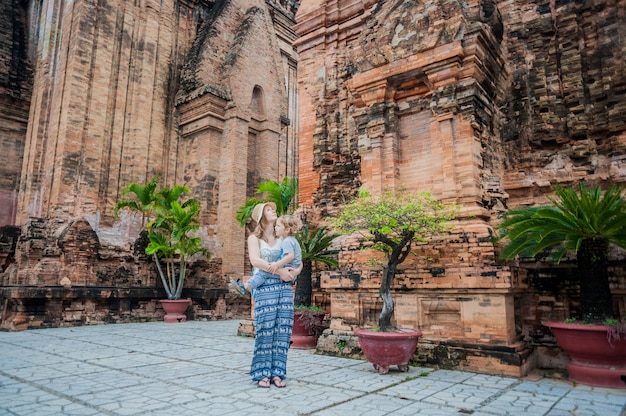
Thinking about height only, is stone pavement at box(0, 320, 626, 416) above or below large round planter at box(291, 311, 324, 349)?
below

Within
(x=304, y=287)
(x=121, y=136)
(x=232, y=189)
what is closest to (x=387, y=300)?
(x=304, y=287)

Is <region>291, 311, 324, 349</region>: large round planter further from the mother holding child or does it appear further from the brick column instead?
the brick column

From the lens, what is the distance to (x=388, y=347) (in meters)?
5.43

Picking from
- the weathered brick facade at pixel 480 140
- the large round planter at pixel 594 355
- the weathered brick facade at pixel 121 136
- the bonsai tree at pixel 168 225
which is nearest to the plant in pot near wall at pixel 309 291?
the weathered brick facade at pixel 480 140

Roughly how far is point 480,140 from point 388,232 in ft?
8.32

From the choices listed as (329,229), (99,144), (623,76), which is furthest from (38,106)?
(623,76)

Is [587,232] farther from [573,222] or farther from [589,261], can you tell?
[589,261]

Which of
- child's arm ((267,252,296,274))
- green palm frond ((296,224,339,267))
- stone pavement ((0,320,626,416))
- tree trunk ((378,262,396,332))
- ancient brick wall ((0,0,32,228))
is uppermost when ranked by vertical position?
ancient brick wall ((0,0,32,228))

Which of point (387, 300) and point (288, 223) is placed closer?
point (288, 223)

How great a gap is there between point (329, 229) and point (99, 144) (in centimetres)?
894

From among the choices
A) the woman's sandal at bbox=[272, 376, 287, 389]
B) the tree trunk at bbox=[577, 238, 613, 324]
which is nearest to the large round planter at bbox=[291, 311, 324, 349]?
the woman's sandal at bbox=[272, 376, 287, 389]

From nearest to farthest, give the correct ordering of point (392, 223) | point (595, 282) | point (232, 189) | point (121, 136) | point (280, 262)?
1. point (280, 262)
2. point (595, 282)
3. point (392, 223)
4. point (121, 136)
5. point (232, 189)

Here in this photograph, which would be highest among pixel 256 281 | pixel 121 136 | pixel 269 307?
pixel 121 136

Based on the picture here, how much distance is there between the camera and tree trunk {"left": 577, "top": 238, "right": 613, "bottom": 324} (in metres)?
5.25
